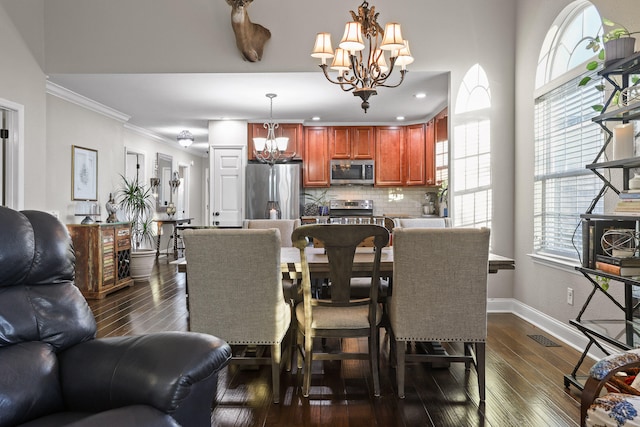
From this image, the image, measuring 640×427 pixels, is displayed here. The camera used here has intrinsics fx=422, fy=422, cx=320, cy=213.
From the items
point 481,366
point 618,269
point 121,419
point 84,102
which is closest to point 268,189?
point 84,102

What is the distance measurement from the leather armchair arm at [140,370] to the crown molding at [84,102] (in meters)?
4.60

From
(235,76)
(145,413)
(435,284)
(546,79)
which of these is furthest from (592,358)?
(235,76)

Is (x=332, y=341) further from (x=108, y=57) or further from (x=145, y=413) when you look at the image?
(x=108, y=57)

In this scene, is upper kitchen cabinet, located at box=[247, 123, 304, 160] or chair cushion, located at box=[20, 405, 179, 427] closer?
chair cushion, located at box=[20, 405, 179, 427]

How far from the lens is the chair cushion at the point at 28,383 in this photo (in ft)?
3.91

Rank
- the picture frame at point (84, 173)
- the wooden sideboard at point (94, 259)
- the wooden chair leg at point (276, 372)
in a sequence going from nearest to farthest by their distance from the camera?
the wooden chair leg at point (276, 372)
the wooden sideboard at point (94, 259)
the picture frame at point (84, 173)

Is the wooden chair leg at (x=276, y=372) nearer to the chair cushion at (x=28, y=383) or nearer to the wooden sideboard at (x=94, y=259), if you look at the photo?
the chair cushion at (x=28, y=383)

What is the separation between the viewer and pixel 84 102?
18.4 ft

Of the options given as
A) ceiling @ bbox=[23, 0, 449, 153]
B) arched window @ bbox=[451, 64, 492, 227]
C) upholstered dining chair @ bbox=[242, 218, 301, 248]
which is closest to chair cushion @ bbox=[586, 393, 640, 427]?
upholstered dining chair @ bbox=[242, 218, 301, 248]

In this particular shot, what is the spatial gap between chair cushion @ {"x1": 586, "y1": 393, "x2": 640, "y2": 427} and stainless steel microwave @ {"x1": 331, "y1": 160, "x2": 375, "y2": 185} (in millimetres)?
5716

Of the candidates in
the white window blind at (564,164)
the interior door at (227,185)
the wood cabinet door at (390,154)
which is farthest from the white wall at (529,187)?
the interior door at (227,185)

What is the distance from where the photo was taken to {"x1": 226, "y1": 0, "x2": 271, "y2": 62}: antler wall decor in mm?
3859

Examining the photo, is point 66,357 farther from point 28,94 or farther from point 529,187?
point 28,94

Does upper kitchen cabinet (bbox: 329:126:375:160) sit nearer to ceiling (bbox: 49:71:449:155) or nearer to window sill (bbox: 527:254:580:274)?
ceiling (bbox: 49:71:449:155)
